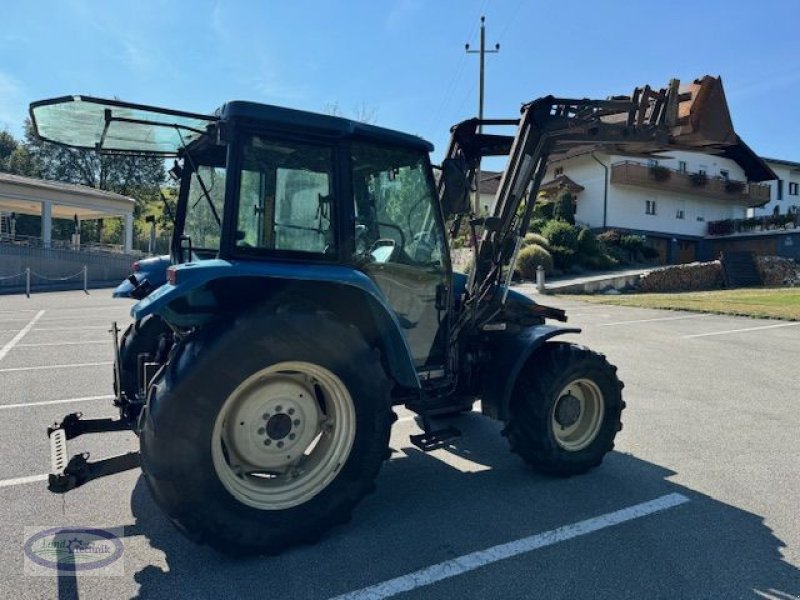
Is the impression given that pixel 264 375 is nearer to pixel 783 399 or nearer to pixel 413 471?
pixel 413 471

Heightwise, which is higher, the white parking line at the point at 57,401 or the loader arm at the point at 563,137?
the loader arm at the point at 563,137

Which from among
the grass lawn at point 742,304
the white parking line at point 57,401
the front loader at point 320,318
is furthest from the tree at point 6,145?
the front loader at point 320,318

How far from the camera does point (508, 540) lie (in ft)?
11.1

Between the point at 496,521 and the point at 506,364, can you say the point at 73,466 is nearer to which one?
the point at 496,521

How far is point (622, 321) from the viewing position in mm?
14984

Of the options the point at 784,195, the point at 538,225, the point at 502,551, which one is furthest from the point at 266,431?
the point at 784,195

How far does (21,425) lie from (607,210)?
118 feet

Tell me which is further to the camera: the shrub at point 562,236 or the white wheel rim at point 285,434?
the shrub at point 562,236

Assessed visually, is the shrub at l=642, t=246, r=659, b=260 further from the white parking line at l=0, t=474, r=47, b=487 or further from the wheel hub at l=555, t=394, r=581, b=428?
the white parking line at l=0, t=474, r=47, b=487

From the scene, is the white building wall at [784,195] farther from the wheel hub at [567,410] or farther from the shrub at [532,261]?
the wheel hub at [567,410]

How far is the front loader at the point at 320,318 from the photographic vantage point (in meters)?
3.01

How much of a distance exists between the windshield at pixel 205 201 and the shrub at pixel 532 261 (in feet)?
73.9

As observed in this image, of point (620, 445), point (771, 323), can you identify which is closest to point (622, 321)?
point (771, 323)

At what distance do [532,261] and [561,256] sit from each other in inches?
109
